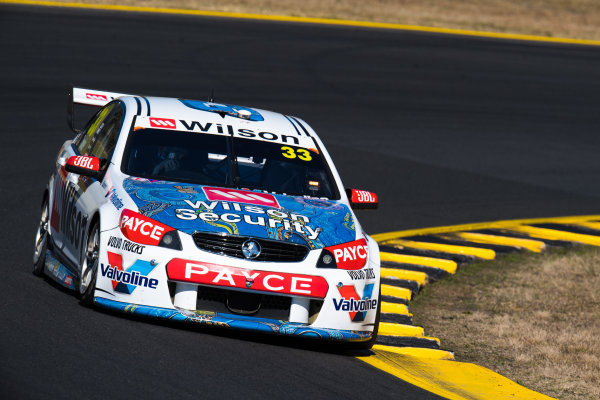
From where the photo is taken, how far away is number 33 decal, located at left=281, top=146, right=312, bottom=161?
930cm

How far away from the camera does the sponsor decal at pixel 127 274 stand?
771 cm

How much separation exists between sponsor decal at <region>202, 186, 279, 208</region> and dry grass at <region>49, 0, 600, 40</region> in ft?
70.1

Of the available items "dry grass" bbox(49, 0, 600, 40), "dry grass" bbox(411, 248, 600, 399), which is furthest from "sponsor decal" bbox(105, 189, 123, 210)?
"dry grass" bbox(49, 0, 600, 40)

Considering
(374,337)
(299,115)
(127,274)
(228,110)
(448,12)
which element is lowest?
(374,337)

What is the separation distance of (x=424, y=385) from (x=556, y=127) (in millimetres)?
14473

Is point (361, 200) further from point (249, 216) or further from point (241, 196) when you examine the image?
point (249, 216)

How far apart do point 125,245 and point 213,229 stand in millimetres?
575

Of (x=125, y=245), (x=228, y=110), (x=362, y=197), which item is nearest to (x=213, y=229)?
(x=125, y=245)

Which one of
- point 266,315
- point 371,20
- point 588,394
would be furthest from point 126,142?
point 371,20

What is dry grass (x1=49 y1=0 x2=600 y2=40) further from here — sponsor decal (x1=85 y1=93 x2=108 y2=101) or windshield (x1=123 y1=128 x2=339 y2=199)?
windshield (x1=123 y1=128 x2=339 y2=199)

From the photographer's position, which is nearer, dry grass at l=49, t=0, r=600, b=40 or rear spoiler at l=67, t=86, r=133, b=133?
rear spoiler at l=67, t=86, r=133, b=133

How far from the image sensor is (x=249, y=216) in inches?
316

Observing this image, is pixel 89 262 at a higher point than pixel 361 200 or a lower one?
lower

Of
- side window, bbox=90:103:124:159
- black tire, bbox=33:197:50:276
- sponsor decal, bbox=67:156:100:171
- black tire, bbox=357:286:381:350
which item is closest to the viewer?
black tire, bbox=357:286:381:350
